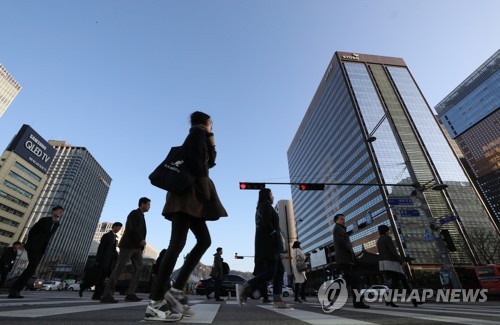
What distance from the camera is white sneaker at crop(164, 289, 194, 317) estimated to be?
2.02 metres

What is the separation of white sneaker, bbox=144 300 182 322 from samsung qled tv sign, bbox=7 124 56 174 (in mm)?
82438

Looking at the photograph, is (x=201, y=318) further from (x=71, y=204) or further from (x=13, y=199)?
(x=71, y=204)

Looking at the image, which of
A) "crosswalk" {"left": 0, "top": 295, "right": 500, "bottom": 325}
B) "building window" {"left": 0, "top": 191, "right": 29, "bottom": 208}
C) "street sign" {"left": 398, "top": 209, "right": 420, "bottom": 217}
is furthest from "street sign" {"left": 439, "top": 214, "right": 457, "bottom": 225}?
"building window" {"left": 0, "top": 191, "right": 29, "bottom": 208}

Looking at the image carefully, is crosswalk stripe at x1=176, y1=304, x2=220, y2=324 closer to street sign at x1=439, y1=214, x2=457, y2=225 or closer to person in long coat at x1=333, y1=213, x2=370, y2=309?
person in long coat at x1=333, y1=213, x2=370, y2=309

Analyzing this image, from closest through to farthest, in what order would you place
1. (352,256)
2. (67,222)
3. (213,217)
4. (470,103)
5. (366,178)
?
1. (213,217)
2. (352,256)
3. (366,178)
4. (67,222)
5. (470,103)

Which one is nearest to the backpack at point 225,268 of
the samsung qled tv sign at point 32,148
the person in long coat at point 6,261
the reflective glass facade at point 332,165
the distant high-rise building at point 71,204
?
the person in long coat at point 6,261

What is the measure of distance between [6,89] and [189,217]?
122131mm

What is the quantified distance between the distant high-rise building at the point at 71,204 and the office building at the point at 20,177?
56.1 ft

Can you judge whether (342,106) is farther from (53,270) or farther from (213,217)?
(53,270)

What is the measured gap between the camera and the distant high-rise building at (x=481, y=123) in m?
93.1

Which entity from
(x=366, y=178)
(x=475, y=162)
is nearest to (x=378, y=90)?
(x=366, y=178)

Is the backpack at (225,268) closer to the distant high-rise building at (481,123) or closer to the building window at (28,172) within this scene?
the building window at (28,172)

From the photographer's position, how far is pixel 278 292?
4184 mm

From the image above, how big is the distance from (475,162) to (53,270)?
158512mm
